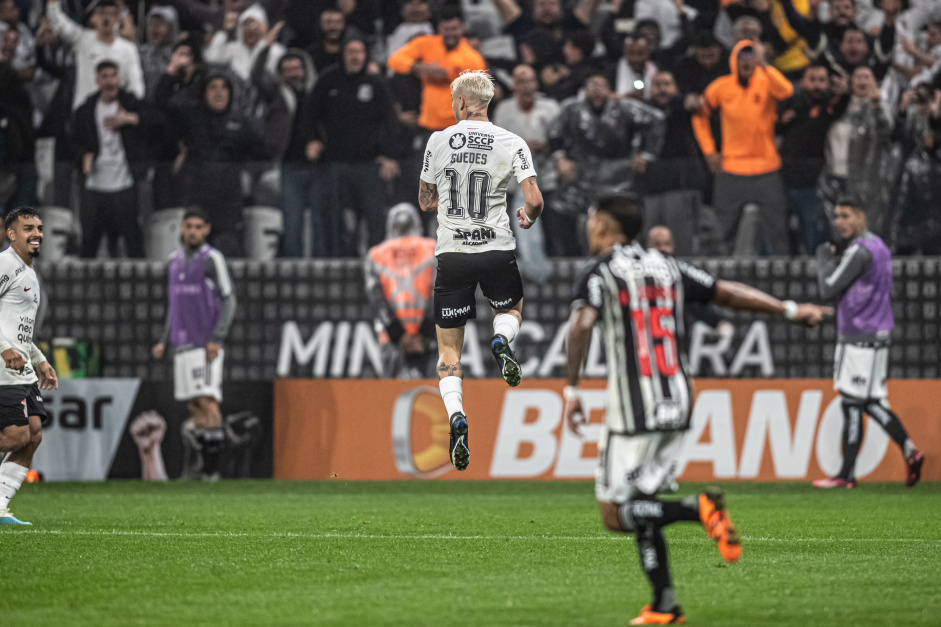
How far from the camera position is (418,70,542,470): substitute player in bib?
8359 mm

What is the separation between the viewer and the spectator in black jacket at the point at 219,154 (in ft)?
45.6

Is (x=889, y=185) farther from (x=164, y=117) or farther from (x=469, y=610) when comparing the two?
(x=469, y=610)

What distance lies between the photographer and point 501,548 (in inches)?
297

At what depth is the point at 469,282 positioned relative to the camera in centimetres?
849

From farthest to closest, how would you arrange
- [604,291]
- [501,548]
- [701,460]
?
1. [701,460]
2. [501,548]
3. [604,291]

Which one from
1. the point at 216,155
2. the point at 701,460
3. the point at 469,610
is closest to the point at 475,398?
the point at 701,460

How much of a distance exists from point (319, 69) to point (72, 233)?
3256 mm

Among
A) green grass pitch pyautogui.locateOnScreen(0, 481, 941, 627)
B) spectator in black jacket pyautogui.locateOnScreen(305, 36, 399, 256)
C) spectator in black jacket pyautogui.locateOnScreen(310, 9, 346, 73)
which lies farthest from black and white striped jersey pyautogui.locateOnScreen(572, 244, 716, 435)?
spectator in black jacket pyautogui.locateOnScreen(310, 9, 346, 73)

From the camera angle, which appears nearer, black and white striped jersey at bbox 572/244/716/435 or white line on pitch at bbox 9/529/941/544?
black and white striped jersey at bbox 572/244/716/435

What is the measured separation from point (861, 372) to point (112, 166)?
26.4ft

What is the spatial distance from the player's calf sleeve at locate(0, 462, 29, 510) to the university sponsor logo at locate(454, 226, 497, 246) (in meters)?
3.47

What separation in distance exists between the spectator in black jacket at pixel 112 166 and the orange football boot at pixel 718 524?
33.8 ft

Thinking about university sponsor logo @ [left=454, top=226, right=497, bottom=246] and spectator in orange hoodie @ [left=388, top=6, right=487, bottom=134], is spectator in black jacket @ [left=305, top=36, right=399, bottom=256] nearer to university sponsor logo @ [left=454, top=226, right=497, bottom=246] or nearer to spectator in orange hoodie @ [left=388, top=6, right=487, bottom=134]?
spectator in orange hoodie @ [left=388, top=6, right=487, bottom=134]

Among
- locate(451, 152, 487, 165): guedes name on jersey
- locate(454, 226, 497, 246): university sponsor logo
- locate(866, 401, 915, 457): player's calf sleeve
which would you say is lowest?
locate(866, 401, 915, 457): player's calf sleeve
